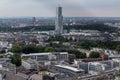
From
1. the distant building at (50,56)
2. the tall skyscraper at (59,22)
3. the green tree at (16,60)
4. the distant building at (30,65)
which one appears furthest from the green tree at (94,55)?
the tall skyscraper at (59,22)

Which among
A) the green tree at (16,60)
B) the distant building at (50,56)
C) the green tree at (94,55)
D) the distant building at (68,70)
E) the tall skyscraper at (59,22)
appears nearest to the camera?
the distant building at (68,70)

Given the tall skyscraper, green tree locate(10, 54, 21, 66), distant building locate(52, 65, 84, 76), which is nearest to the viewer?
distant building locate(52, 65, 84, 76)

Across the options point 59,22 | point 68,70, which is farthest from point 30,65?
point 59,22

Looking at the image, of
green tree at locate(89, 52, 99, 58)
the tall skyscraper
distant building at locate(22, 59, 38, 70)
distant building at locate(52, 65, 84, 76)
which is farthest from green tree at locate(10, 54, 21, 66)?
the tall skyscraper

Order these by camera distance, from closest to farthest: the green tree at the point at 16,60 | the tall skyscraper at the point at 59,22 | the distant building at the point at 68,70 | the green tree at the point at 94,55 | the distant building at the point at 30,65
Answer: the distant building at the point at 68,70 < the distant building at the point at 30,65 < the green tree at the point at 16,60 < the green tree at the point at 94,55 < the tall skyscraper at the point at 59,22

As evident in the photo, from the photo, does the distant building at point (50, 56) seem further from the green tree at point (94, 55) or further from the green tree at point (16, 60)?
the green tree at point (94, 55)

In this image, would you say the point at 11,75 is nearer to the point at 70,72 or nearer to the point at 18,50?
the point at 70,72

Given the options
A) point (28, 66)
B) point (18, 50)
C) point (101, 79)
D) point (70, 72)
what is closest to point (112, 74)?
point (101, 79)

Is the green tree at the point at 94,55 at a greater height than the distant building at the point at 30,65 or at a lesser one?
lesser

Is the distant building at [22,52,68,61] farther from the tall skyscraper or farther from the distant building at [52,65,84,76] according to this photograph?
the tall skyscraper

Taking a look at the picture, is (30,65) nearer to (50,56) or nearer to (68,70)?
(68,70)

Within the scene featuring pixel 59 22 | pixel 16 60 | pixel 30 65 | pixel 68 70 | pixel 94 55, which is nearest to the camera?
pixel 68 70

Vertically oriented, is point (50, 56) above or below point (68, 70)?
below
